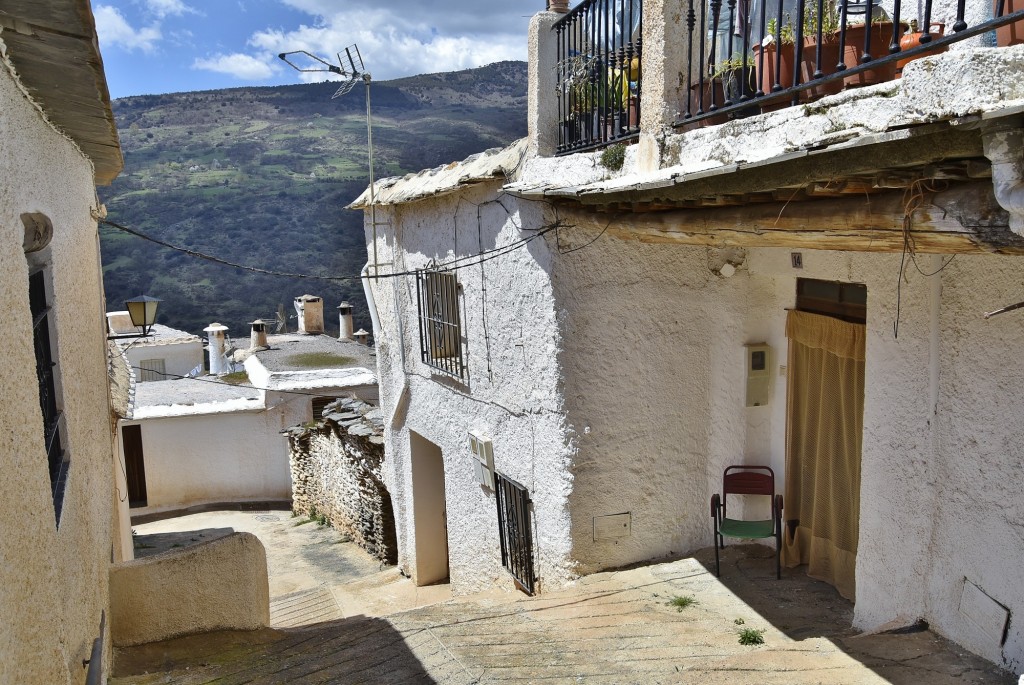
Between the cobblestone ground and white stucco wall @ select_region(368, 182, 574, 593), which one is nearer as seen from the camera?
the cobblestone ground

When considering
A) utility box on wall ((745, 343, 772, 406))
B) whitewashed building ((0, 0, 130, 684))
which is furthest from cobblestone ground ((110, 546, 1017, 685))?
utility box on wall ((745, 343, 772, 406))

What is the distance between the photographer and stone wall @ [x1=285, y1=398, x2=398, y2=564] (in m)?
11.9

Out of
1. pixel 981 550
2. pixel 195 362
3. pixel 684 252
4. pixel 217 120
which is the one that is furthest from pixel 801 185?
pixel 217 120

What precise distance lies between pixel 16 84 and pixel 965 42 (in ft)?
12.9

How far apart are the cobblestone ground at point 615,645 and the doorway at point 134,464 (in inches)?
426

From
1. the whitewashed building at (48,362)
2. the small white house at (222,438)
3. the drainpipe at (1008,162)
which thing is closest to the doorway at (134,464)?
the small white house at (222,438)

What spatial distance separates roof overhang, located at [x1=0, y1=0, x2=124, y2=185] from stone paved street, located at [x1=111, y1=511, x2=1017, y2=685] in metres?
3.13

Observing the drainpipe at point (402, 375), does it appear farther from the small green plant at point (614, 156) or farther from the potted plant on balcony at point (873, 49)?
the potted plant on balcony at point (873, 49)

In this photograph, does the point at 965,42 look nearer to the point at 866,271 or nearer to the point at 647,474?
the point at 866,271

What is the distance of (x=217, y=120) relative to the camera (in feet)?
216

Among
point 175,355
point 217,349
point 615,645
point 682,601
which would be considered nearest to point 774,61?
point 615,645

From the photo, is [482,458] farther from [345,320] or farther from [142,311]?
[345,320]

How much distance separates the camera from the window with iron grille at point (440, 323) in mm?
8461

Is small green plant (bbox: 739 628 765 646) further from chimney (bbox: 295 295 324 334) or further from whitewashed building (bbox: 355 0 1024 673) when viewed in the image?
chimney (bbox: 295 295 324 334)
